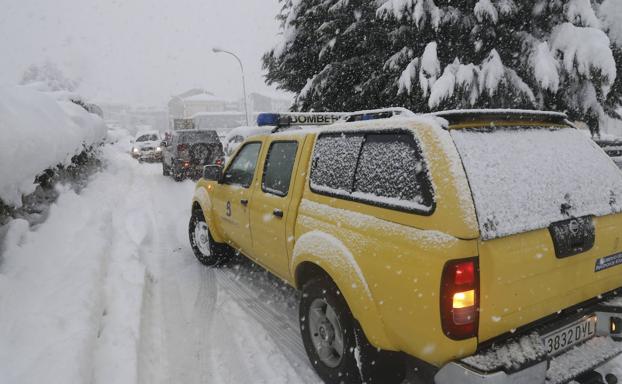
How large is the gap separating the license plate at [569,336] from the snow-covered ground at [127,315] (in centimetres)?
160

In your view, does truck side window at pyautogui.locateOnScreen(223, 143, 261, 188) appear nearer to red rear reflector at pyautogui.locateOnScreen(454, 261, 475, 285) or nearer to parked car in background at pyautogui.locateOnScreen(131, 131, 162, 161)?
red rear reflector at pyautogui.locateOnScreen(454, 261, 475, 285)

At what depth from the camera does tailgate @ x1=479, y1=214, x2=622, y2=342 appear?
78.1 inches

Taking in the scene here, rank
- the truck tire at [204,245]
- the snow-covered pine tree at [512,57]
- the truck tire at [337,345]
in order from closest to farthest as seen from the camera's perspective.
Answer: the truck tire at [337,345] → the truck tire at [204,245] → the snow-covered pine tree at [512,57]

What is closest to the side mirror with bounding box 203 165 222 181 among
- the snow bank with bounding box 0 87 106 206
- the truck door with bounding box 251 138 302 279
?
the truck door with bounding box 251 138 302 279

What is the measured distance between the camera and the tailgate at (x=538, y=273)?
1983 mm

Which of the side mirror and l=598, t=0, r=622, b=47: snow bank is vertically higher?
l=598, t=0, r=622, b=47: snow bank

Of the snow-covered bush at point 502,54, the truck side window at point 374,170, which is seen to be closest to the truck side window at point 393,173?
the truck side window at point 374,170

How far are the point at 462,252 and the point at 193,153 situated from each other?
1289 centimetres

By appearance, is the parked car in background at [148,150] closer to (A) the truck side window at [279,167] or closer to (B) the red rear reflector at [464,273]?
(A) the truck side window at [279,167]

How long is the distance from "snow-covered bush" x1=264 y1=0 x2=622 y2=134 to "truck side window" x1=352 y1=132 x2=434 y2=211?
12.8ft

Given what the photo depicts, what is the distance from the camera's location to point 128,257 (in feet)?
17.3

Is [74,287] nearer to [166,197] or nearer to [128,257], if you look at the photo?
[128,257]

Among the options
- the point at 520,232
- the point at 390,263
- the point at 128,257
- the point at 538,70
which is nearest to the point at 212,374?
the point at 390,263

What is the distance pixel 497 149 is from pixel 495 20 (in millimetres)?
5005
